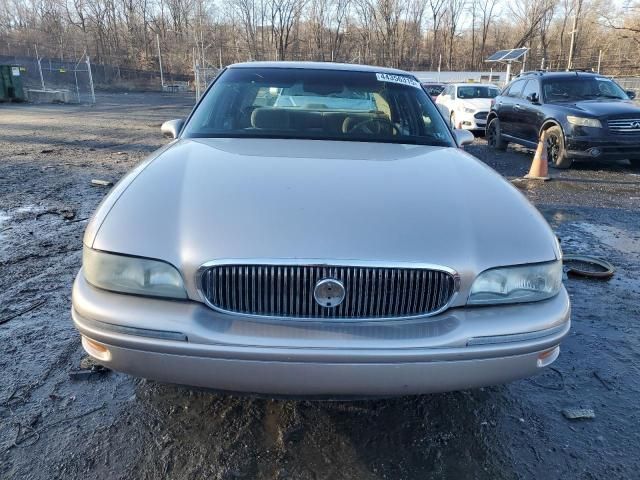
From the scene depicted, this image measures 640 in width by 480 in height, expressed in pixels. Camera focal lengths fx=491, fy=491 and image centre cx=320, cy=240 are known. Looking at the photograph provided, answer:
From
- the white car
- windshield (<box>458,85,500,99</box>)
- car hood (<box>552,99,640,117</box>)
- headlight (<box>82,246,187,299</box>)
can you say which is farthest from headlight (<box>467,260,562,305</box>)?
windshield (<box>458,85,500,99</box>)

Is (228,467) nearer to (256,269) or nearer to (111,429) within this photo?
(111,429)

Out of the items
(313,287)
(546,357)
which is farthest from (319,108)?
(546,357)

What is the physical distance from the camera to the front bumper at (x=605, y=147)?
8.05 m

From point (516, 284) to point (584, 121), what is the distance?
7502mm

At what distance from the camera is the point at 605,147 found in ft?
26.5

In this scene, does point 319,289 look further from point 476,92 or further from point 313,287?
point 476,92

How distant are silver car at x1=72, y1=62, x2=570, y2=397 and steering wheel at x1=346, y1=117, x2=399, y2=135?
3.96 ft

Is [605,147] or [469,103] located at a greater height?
[469,103]

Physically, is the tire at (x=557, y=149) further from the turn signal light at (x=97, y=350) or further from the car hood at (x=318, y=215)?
the turn signal light at (x=97, y=350)

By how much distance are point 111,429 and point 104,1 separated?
67.9m

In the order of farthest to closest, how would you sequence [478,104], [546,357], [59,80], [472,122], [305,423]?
[59,80], [478,104], [472,122], [305,423], [546,357]

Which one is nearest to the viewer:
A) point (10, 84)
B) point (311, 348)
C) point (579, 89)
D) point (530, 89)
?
point (311, 348)

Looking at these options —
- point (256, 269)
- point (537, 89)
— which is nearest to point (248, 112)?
point (256, 269)

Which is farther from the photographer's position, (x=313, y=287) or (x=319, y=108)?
(x=319, y=108)
